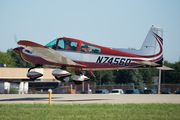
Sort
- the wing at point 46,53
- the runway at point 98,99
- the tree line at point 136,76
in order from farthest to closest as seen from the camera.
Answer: the tree line at point 136,76 → the runway at point 98,99 → the wing at point 46,53

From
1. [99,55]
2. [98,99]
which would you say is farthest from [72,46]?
[98,99]

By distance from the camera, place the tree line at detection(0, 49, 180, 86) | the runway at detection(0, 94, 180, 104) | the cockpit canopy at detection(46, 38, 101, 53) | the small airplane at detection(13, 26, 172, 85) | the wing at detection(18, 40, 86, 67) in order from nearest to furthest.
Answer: the wing at detection(18, 40, 86, 67) → the runway at detection(0, 94, 180, 104) → the small airplane at detection(13, 26, 172, 85) → the cockpit canopy at detection(46, 38, 101, 53) → the tree line at detection(0, 49, 180, 86)

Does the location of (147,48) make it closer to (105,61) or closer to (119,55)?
(119,55)

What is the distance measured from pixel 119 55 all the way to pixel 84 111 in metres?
6.76

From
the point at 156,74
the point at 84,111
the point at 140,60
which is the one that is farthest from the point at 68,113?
the point at 156,74

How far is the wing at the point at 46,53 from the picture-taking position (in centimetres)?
1504

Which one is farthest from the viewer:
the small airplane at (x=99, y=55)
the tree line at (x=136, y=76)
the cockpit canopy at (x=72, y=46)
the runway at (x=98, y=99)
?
the tree line at (x=136, y=76)

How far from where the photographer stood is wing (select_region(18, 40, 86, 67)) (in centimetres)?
1504

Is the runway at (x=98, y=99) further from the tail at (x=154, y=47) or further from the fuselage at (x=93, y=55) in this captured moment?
the tail at (x=154, y=47)

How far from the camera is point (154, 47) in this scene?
1667cm

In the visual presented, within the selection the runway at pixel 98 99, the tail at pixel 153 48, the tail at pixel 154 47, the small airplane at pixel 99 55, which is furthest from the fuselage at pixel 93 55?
the runway at pixel 98 99

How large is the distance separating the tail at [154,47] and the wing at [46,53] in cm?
466

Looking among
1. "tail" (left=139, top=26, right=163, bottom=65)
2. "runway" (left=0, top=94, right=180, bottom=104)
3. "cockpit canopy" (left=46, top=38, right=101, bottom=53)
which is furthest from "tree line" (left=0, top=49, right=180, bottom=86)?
"cockpit canopy" (left=46, top=38, right=101, bottom=53)

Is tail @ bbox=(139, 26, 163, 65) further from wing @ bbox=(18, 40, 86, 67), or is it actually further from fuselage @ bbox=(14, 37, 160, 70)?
wing @ bbox=(18, 40, 86, 67)
